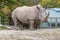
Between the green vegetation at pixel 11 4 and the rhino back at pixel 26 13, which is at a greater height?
the green vegetation at pixel 11 4

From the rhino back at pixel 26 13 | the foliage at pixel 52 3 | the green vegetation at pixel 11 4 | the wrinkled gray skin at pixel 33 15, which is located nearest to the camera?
the wrinkled gray skin at pixel 33 15

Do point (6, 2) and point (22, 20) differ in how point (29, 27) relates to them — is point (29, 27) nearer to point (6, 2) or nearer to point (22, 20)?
point (22, 20)

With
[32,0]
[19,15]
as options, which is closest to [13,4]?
[32,0]

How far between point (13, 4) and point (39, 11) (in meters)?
9.99

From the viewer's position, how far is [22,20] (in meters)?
18.1

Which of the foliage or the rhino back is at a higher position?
the foliage

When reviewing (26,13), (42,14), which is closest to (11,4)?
(26,13)

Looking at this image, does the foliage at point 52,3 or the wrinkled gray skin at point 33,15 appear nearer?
the wrinkled gray skin at point 33,15

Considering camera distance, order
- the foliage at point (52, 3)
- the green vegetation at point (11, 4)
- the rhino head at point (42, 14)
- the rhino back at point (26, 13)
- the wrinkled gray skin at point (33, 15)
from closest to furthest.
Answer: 1. the rhino head at point (42, 14)
2. the wrinkled gray skin at point (33, 15)
3. the rhino back at point (26, 13)
4. the green vegetation at point (11, 4)
5. the foliage at point (52, 3)

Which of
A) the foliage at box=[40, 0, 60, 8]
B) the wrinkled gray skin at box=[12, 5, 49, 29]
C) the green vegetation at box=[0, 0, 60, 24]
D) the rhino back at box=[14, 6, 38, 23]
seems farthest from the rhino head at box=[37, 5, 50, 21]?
the foliage at box=[40, 0, 60, 8]

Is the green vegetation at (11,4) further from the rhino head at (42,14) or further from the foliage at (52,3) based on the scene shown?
the rhino head at (42,14)

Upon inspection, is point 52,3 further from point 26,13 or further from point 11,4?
point 26,13

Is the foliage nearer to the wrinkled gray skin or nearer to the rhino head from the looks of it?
the wrinkled gray skin

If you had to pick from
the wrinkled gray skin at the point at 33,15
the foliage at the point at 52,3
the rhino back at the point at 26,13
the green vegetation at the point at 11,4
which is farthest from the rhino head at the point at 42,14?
the foliage at the point at 52,3
